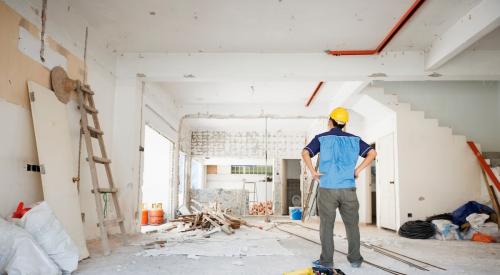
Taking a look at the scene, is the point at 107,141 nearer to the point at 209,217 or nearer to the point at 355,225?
Answer: the point at 209,217

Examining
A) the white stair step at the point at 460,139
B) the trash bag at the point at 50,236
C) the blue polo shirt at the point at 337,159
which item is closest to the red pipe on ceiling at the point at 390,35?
the blue polo shirt at the point at 337,159

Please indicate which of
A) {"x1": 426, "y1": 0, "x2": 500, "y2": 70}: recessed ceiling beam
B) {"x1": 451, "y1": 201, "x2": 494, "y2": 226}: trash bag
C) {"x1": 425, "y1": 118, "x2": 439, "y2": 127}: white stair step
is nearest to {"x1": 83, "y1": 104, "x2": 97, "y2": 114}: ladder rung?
{"x1": 426, "y1": 0, "x2": 500, "y2": 70}: recessed ceiling beam

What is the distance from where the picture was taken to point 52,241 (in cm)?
301

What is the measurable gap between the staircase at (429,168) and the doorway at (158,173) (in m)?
5.66

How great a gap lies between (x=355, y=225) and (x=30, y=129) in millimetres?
3353

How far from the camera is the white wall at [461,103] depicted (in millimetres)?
7754

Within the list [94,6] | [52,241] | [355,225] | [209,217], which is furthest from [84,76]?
[355,225]

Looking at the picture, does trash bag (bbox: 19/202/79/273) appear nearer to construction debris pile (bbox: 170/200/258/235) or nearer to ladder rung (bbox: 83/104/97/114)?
ladder rung (bbox: 83/104/97/114)

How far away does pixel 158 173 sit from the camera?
1016 centimetres

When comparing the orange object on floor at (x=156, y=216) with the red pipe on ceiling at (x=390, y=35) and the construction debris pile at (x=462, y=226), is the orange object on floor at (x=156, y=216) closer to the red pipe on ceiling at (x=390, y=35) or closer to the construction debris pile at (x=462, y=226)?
the construction debris pile at (x=462, y=226)

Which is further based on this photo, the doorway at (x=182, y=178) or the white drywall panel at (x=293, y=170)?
the white drywall panel at (x=293, y=170)

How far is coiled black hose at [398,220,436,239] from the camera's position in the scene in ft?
20.9

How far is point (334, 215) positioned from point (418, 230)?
12.4 feet

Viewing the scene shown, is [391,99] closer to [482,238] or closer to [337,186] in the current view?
[482,238]
